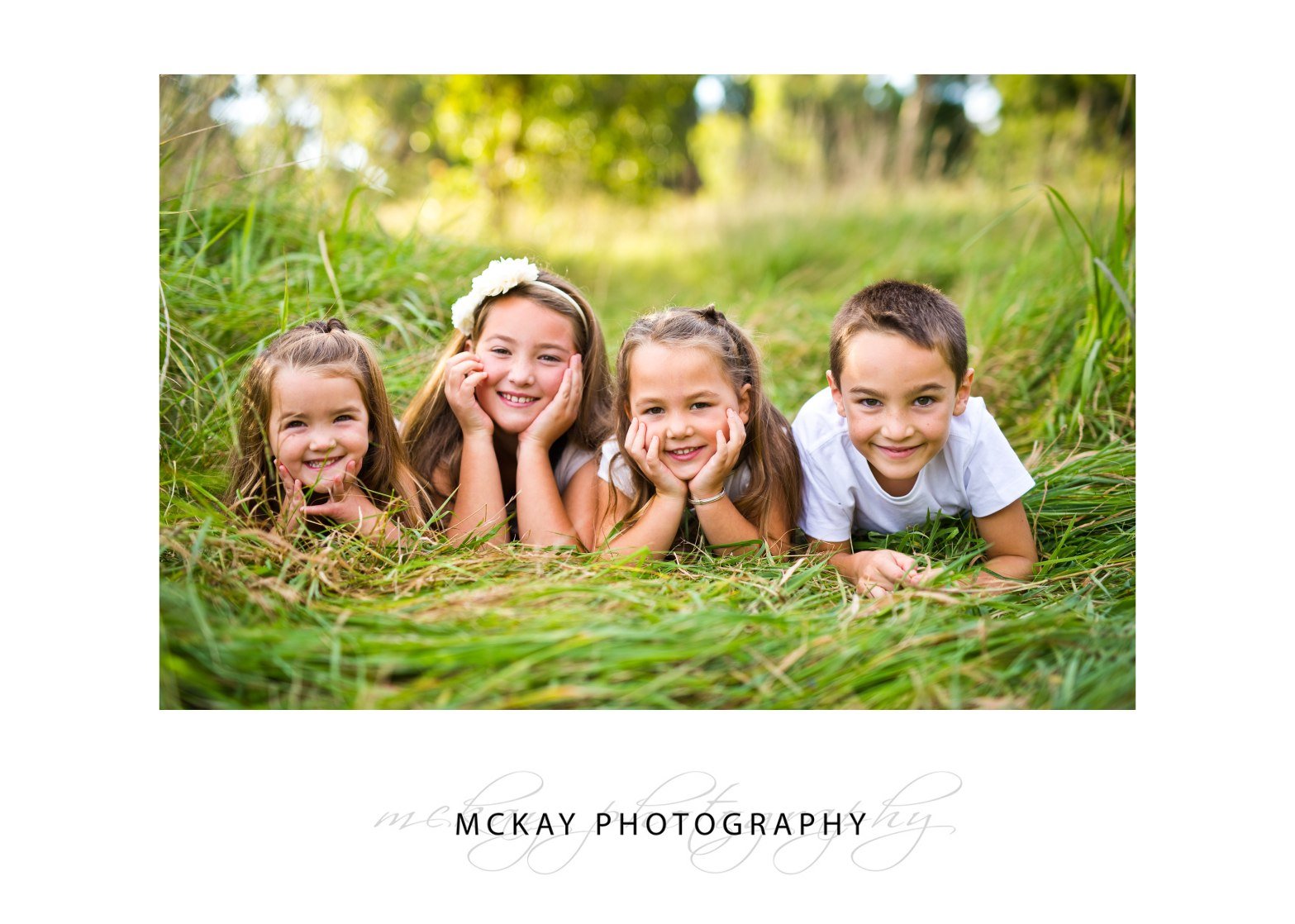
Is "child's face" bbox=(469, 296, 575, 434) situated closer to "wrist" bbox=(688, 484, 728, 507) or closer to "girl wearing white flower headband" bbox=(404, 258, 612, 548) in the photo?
"girl wearing white flower headband" bbox=(404, 258, 612, 548)

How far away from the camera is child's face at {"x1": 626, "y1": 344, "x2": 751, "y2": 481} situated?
229 cm

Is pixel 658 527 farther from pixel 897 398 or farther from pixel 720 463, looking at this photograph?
pixel 897 398

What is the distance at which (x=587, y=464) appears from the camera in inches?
101

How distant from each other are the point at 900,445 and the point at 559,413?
35.1 inches

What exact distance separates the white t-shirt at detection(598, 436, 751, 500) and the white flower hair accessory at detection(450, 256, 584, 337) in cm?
42

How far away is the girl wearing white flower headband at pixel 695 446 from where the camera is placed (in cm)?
229

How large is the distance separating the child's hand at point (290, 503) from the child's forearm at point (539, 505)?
1.79 feet

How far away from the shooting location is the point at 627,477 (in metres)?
2.46

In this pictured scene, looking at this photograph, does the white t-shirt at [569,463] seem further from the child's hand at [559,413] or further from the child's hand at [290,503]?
the child's hand at [290,503]
